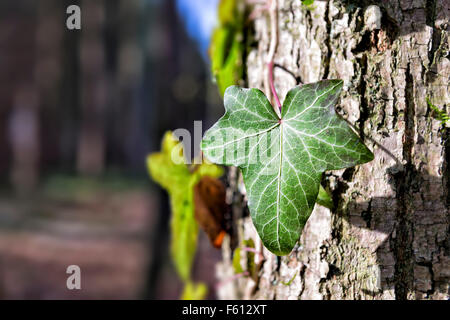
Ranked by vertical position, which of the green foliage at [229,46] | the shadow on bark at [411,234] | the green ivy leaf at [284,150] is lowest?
the shadow on bark at [411,234]

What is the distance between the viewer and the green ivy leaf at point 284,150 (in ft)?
1.78

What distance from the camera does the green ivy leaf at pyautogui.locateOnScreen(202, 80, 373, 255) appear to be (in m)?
0.54

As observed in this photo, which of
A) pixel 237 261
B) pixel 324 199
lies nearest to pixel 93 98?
pixel 237 261

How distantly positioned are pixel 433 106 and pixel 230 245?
538 mm

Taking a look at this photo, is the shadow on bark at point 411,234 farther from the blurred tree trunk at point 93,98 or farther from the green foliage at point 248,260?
the blurred tree trunk at point 93,98

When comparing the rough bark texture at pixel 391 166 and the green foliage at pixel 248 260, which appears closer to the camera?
the rough bark texture at pixel 391 166

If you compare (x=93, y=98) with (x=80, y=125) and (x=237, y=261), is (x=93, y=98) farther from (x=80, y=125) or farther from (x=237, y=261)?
(x=237, y=261)

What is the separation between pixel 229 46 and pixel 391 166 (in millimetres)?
474

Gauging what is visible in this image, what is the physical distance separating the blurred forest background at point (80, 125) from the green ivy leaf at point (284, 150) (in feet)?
15.2

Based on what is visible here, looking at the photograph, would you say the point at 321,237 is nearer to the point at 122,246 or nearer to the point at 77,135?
the point at 122,246

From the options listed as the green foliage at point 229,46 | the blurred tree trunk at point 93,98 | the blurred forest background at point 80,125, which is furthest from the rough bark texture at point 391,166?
the blurred tree trunk at point 93,98

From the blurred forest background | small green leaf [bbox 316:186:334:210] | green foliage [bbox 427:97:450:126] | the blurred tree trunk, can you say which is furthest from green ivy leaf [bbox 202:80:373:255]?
the blurred tree trunk

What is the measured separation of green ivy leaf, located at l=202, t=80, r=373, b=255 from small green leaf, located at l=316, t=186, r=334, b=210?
0.09 m
